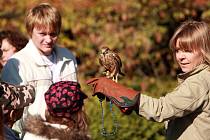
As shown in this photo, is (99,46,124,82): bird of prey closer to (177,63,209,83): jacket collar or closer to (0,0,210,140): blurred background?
(177,63,209,83): jacket collar

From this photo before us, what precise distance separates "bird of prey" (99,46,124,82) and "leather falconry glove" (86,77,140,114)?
0.51ft

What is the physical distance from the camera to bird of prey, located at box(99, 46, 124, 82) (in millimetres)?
4691

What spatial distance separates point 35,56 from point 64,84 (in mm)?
1404

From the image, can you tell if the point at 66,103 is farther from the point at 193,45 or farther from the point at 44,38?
the point at 44,38

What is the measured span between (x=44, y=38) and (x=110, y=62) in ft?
3.99

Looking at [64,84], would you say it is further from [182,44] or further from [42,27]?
[42,27]

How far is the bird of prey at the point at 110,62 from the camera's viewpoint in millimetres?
4691

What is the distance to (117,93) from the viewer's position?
4.54 metres

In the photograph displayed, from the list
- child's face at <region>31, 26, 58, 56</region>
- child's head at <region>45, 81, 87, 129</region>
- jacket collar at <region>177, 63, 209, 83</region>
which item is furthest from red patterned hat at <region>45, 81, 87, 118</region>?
child's face at <region>31, 26, 58, 56</region>

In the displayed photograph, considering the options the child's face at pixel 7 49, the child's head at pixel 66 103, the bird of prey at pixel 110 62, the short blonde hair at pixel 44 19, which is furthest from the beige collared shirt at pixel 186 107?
the child's face at pixel 7 49

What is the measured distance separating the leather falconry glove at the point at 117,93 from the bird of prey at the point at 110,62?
15 cm

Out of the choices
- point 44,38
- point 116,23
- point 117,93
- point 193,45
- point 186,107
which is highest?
point 193,45

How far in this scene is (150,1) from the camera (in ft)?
38.7

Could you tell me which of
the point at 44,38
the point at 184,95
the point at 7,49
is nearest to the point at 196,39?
the point at 184,95
